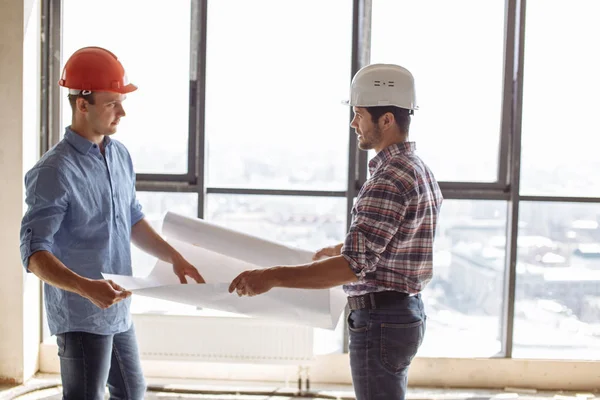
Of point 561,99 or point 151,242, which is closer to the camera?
point 151,242

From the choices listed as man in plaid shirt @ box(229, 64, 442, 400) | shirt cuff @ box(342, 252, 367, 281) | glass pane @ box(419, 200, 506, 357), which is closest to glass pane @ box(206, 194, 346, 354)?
glass pane @ box(419, 200, 506, 357)

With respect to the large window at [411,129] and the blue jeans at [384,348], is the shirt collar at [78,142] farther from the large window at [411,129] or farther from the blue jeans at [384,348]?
the large window at [411,129]

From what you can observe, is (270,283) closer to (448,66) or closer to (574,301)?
(448,66)

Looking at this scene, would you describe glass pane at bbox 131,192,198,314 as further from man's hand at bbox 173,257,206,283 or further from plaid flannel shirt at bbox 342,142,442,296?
plaid flannel shirt at bbox 342,142,442,296

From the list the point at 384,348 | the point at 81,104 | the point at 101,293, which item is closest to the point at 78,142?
the point at 81,104

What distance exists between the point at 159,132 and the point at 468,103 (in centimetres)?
171

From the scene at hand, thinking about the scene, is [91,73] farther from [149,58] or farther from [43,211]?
[149,58]

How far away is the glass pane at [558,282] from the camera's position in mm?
3596

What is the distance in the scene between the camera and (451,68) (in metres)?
3.49

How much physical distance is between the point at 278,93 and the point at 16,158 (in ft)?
4.61

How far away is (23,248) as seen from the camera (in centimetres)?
186

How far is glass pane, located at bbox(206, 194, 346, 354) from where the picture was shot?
358cm

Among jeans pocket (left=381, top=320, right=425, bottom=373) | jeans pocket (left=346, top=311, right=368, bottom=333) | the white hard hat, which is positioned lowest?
jeans pocket (left=381, top=320, right=425, bottom=373)

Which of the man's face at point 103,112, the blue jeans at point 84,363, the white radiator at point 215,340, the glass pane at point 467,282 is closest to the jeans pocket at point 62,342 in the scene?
the blue jeans at point 84,363
